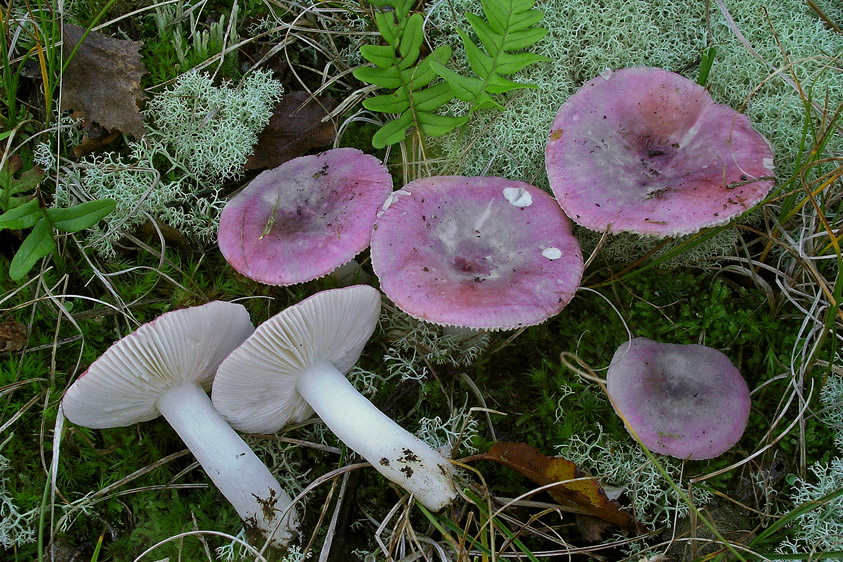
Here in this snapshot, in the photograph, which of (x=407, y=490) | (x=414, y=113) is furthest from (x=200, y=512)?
(x=414, y=113)

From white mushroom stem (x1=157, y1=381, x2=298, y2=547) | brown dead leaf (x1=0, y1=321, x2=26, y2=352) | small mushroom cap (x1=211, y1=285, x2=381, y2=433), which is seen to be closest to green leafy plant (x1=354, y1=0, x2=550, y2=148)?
small mushroom cap (x1=211, y1=285, x2=381, y2=433)

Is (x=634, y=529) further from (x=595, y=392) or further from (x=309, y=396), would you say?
(x=309, y=396)

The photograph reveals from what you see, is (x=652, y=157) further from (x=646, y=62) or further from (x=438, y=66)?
(x=438, y=66)

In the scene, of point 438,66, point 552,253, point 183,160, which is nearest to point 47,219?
point 183,160

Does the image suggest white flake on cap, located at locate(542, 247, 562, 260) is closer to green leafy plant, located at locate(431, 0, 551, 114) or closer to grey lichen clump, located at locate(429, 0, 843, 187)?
grey lichen clump, located at locate(429, 0, 843, 187)

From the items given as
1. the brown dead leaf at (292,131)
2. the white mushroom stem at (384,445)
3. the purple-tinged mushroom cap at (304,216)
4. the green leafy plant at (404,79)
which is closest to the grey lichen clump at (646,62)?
the green leafy plant at (404,79)

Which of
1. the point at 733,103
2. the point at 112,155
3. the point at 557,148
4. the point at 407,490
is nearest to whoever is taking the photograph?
the point at 407,490
